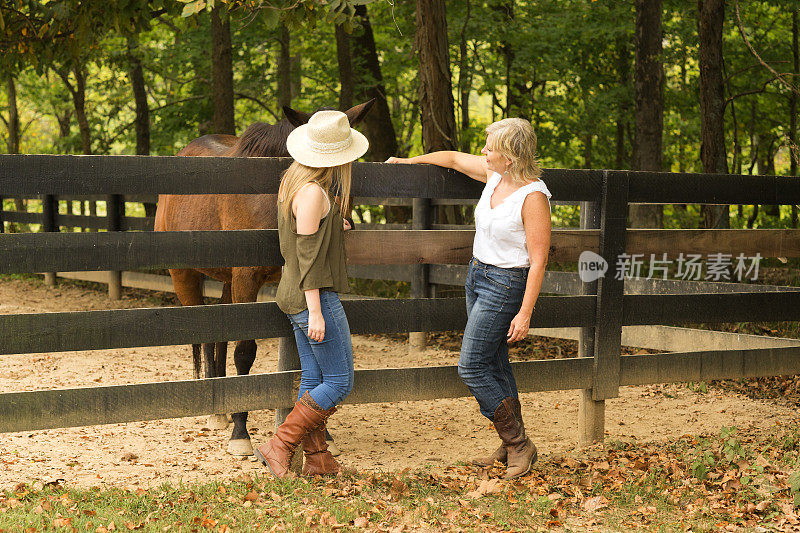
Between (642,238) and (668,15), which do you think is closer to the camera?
(642,238)

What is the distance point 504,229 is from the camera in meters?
3.91

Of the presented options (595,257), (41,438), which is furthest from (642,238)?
(41,438)

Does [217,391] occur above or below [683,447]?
above

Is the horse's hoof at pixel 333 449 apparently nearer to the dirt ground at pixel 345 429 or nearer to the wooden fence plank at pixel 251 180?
the dirt ground at pixel 345 429

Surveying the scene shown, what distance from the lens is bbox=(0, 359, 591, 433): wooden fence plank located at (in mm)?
3777

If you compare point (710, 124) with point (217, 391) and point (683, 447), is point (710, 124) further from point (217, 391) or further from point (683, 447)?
point (217, 391)

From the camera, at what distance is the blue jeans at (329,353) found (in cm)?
389

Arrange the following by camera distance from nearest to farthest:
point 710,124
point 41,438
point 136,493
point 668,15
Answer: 1. point 136,493
2. point 41,438
3. point 710,124
4. point 668,15

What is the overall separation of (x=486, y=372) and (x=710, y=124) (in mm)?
6245

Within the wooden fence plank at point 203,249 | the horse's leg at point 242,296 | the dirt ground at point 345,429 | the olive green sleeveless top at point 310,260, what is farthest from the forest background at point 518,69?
the olive green sleeveless top at point 310,260

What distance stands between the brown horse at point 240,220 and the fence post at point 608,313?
1.58 m

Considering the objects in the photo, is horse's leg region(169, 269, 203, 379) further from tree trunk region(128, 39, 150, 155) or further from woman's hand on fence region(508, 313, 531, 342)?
tree trunk region(128, 39, 150, 155)

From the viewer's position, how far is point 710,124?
9094 millimetres

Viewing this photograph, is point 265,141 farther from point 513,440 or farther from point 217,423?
point 513,440
